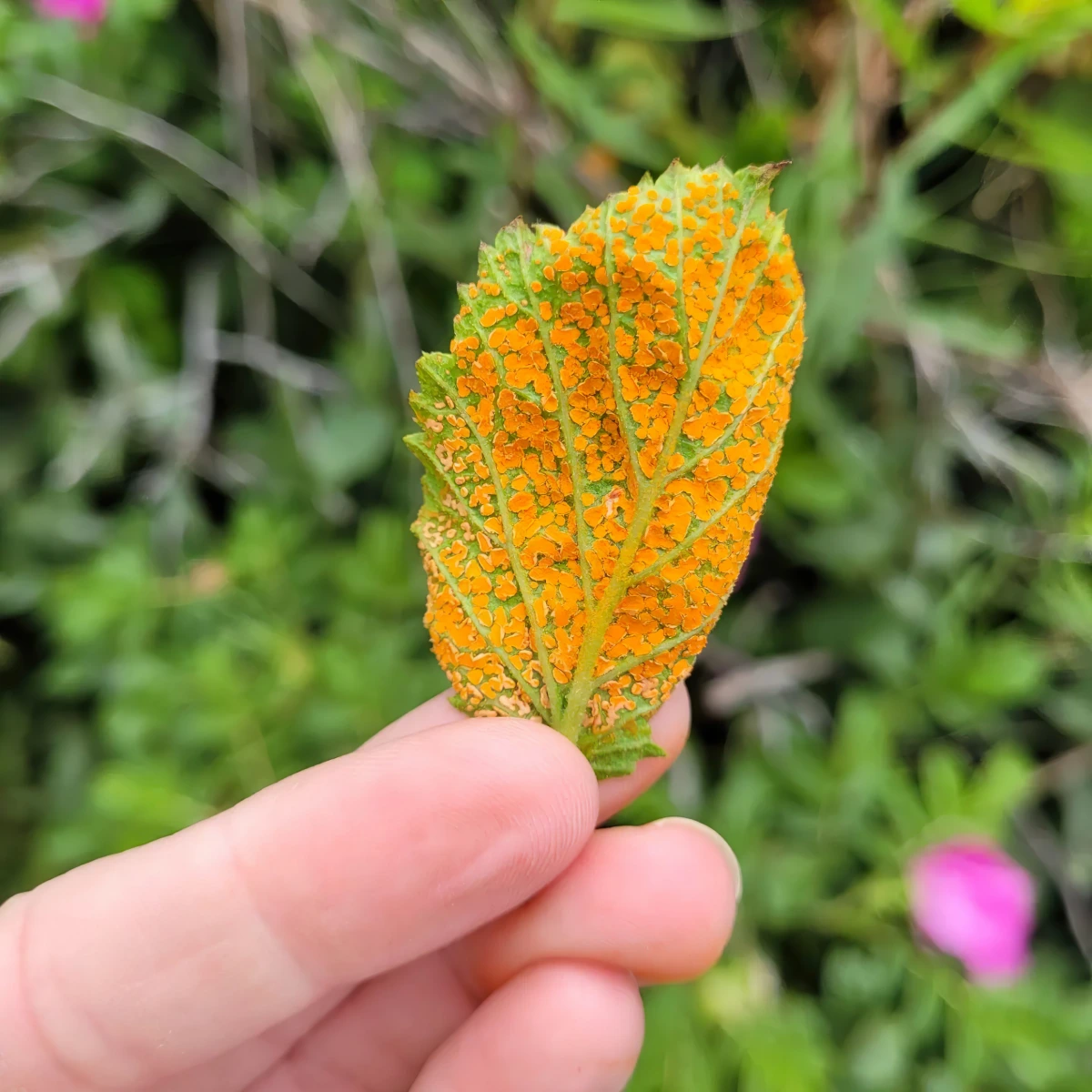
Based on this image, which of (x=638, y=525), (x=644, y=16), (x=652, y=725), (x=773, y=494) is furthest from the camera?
(x=773, y=494)

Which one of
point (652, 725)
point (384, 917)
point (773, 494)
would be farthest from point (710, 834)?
point (773, 494)

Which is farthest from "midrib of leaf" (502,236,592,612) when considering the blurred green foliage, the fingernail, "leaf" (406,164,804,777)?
the blurred green foliage

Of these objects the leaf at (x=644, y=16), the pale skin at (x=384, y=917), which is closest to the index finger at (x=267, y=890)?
the pale skin at (x=384, y=917)

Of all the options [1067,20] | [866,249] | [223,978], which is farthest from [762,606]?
[223,978]

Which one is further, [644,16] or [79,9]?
[79,9]

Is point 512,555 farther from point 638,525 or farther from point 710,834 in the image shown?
point 710,834

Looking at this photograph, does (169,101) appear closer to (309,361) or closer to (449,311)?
(309,361)

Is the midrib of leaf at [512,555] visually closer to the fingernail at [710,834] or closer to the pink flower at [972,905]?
the fingernail at [710,834]

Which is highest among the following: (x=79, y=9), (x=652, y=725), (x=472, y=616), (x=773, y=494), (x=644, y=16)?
(x=79, y=9)
